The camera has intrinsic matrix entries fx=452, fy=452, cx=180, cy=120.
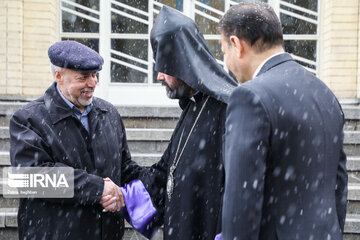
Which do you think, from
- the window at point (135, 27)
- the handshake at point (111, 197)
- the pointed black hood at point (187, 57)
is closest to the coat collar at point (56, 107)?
the handshake at point (111, 197)

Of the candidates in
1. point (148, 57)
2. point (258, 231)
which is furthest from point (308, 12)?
point (258, 231)

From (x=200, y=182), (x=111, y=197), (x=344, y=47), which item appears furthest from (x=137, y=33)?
(x=200, y=182)

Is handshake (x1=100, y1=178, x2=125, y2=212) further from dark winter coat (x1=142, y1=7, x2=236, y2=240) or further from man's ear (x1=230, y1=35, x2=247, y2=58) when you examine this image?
man's ear (x1=230, y1=35, x2=247, y2=58)

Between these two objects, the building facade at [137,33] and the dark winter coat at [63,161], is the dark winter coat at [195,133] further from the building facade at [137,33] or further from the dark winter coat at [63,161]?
the building facade at [137,33]

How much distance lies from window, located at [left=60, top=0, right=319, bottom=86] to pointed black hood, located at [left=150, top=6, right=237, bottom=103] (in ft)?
17.8

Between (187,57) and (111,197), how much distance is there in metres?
1.03

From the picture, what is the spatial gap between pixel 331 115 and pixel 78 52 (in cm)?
182

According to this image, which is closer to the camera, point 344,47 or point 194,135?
point 194,135

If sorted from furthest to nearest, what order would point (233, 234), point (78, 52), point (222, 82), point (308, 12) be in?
point (308, 12)
point (78, 52)
point (222, 82)
point (233, 234)

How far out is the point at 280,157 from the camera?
1.82 m

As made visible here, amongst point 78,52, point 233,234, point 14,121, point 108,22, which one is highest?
point 108,22

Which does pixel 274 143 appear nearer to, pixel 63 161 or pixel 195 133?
pixel 195 133

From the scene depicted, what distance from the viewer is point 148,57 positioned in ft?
27.1

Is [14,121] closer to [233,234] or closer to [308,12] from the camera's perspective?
[233,234]
